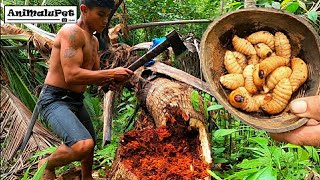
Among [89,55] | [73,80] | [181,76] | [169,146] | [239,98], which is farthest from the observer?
[181,76]

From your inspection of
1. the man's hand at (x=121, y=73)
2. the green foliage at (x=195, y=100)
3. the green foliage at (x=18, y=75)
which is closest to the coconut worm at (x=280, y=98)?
the green foliage at (x=195, y=100)

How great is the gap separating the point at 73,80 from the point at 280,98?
172cm

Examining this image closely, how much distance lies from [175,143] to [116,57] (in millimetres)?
1870

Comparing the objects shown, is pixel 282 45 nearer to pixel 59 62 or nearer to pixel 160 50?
pixel 160 50

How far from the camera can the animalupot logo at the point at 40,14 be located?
547cm

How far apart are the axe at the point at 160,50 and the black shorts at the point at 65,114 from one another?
30 cm

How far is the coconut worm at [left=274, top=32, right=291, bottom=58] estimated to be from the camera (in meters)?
2.34

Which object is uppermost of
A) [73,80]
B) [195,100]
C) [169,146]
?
[73,80]

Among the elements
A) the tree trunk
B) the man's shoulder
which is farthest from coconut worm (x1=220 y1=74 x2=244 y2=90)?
the man's shoulder

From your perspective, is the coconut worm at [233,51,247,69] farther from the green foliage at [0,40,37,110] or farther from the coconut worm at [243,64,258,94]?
the green foliage at [0,40,37,110]

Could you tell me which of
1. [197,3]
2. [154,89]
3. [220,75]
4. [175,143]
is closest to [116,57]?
[154,89]

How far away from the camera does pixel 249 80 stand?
2273mm

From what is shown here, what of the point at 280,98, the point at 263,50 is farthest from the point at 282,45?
the point at 280,98

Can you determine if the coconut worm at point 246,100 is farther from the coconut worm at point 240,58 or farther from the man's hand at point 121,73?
the man's hand at point 121,73
